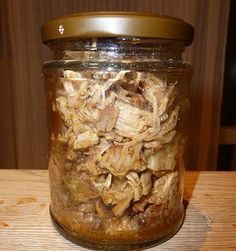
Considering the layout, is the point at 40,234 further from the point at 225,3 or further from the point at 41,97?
the point at 225,3

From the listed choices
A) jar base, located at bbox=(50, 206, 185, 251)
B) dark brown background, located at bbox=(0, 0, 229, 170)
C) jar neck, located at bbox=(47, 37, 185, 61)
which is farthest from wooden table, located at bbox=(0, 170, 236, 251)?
dark brown background, located at bbox=(0, 0, 229, 170)

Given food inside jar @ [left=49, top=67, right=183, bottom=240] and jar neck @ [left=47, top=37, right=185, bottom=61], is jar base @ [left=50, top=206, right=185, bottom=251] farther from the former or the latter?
jar neck @ [left=47, top=37, right=185, bottom=61]

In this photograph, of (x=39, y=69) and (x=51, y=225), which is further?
(x=39, y=69)

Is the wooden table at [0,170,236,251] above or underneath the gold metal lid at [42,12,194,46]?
underneath

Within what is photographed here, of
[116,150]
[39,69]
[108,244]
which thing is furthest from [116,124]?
[39,69]

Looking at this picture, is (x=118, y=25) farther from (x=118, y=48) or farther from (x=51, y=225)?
(x=51, y=225)

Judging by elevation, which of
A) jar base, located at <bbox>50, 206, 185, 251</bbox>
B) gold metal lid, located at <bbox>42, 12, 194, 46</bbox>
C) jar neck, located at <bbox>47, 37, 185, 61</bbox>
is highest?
gold metal lid, located at <bbox>42, 12, 194, 46</bbox>

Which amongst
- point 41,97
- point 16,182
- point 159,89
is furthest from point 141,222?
point 41,97
